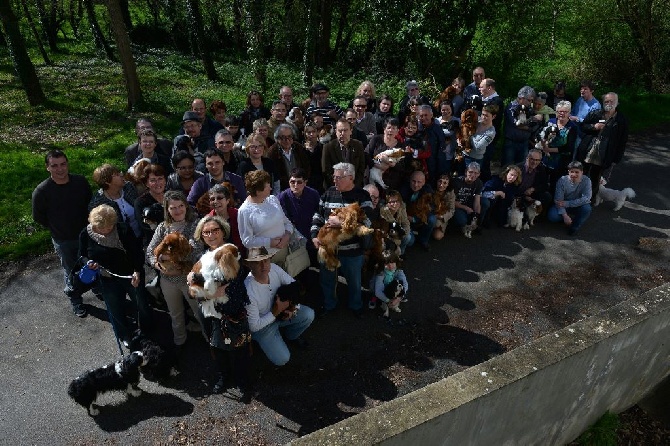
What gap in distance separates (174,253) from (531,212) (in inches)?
223

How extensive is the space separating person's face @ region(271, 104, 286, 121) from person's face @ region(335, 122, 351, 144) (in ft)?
4.54

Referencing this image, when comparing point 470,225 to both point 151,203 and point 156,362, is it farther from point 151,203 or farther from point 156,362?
point 156,362

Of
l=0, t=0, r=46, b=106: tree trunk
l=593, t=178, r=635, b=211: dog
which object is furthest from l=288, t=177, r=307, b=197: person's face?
l=0, t=0, r=46, b=106: tree trunk

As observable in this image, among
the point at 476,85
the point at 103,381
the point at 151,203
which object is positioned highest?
the point at 476,85

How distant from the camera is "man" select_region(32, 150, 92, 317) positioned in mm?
5477

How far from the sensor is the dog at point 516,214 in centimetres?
772

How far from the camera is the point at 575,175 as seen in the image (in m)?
7.57

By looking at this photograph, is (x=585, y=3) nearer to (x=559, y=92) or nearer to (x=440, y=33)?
(x=440, y=33)

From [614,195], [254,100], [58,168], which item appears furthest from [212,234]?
[614,195]

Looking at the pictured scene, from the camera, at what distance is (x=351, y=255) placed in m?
5.56

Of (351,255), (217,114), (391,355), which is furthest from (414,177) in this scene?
(217,114)

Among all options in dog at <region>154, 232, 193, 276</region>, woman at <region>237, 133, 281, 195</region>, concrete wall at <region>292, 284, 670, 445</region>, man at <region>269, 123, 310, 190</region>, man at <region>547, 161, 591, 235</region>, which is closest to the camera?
concrete wall at <region>292, 284, 670, 445</region>

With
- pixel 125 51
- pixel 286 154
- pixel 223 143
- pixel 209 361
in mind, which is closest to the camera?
pixel 209 361

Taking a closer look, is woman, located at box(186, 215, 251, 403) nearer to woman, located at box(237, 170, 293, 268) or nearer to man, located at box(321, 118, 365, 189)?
woman, located at box(237, 170, 293, 268)
